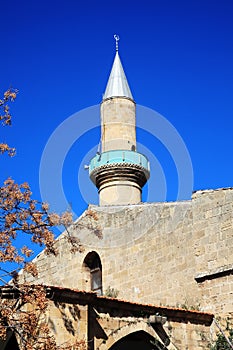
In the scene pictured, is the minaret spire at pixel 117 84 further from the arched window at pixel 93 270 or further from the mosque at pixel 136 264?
the arched window at pixel 93 270

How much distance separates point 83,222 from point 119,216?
1800 mm

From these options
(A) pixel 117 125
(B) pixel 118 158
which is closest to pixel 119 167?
(B) pixel 118 158

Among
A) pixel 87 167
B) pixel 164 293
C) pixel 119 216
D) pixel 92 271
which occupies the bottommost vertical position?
pixel 164 293

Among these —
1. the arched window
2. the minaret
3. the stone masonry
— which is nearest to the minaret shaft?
the minaret

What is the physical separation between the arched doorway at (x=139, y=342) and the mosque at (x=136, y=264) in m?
0.03

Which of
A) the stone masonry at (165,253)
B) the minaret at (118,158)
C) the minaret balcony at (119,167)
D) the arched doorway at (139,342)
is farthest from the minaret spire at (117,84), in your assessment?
the arched doorway at (139,342)

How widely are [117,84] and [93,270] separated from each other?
7706 millimetres

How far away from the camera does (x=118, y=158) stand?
2103cm

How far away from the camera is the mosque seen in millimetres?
13172

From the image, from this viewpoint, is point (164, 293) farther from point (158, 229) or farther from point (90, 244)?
point (90, 244)

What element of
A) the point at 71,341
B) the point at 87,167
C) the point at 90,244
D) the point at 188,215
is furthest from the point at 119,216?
the point at 71,341

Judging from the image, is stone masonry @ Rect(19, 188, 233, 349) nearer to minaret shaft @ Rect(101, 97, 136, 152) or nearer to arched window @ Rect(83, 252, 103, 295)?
arched window @ Rect(83, 252, 103, 295)

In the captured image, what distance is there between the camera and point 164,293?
16641 millimetres

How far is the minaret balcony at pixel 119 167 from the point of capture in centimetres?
2100
